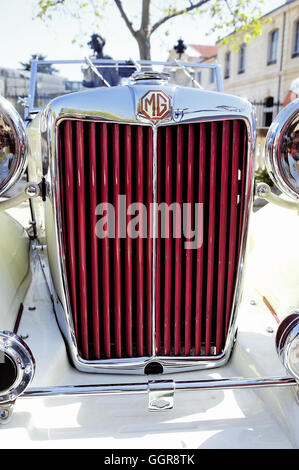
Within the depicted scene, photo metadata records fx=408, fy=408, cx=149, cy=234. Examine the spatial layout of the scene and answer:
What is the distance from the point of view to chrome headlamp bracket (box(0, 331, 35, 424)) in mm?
1107

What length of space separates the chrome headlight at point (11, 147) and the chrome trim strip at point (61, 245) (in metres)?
0.08

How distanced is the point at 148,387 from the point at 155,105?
0.84 m

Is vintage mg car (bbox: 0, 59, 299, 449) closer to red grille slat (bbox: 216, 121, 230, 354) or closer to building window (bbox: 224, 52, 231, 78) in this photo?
red grille slat (bbox: 216, 121, 230, 354)

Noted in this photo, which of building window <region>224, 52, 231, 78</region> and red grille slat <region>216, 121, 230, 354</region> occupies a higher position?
building window <region>224, 52, 231, 78</region>

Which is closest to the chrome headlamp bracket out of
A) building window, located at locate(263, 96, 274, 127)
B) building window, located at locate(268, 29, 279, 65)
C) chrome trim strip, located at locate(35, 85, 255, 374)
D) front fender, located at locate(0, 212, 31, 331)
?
front fender, located at locate(0, 212, 31, 331)

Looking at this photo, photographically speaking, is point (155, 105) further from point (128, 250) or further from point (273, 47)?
point (273, 47)

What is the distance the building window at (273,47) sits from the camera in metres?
19.8

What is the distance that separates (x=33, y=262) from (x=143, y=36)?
7.46 meters

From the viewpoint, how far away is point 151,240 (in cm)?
141

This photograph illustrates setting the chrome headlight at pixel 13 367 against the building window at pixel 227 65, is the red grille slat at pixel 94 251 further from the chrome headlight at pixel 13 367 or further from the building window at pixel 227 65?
the building window at pixel 227 65

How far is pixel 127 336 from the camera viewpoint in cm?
148

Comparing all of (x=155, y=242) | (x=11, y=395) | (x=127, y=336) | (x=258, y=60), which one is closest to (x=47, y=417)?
(x=11, y=395)

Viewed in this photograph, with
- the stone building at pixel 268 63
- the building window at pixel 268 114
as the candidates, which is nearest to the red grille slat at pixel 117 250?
the stone building at pixel 268 63

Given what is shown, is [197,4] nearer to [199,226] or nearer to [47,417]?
[199,226]
